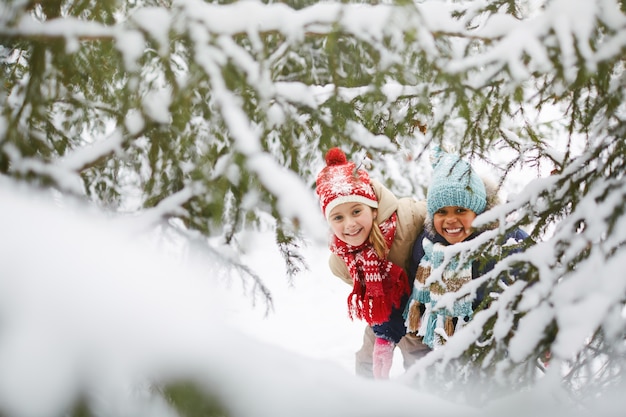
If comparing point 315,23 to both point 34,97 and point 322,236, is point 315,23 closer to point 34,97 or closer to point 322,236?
point 322,236

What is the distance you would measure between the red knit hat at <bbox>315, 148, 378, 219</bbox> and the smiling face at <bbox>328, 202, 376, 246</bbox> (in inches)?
1.8

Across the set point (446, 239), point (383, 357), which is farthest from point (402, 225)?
point (383, 357)

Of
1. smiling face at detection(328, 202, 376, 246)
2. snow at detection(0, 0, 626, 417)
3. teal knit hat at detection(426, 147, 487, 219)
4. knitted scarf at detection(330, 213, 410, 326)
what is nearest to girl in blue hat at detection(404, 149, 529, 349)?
teal knit hat at detection(426, 147, 487, 219)

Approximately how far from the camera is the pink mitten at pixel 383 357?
322 cm

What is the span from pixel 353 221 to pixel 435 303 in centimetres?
75

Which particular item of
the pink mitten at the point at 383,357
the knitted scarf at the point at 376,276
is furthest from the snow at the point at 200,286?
the pink mitten at the point at 383,357

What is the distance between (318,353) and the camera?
514 cm

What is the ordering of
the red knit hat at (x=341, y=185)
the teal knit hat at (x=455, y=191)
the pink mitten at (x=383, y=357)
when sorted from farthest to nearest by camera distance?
the pink mitten at (x=383, y=357) < the red knit hat at (x=341, y=185) < the teal knit hat at (x=455, y=191)

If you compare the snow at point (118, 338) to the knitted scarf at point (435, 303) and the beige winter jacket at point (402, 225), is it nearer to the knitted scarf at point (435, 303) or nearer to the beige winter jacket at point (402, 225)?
the knitted scarf at point (435, 303)

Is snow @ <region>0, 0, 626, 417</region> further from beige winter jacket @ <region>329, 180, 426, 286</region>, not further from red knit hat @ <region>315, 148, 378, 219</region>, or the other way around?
beige winter jacket @ <region>329, 180, 426, 286</region>

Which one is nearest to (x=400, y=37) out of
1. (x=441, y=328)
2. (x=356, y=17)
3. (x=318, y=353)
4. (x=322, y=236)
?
(x=356, y=17)

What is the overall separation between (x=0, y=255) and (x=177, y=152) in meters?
0.65

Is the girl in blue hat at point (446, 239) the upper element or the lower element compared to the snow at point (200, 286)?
upper

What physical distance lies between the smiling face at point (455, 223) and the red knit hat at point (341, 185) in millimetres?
490
